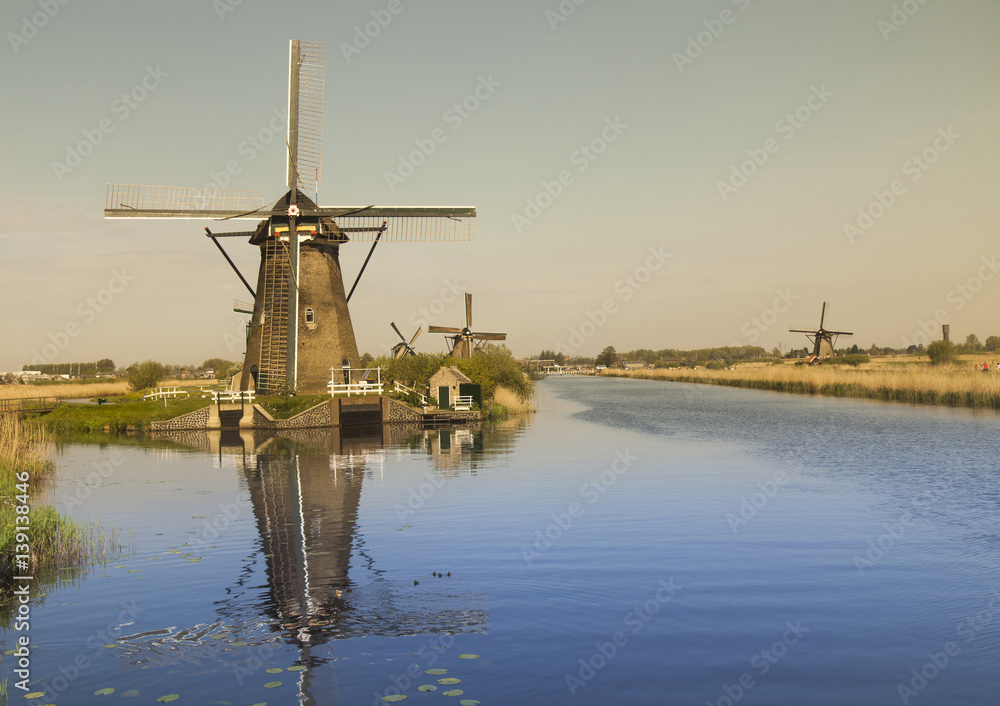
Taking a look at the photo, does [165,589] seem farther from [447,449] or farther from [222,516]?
[447,449]

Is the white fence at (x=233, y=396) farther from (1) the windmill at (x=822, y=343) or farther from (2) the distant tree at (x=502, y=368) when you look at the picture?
(1) the windmill at (x=822, y=343)

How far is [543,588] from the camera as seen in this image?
9.27m

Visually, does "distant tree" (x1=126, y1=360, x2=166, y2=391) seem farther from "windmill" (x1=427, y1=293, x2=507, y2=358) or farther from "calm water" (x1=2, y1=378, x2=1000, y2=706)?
"calm water" (x1=2, y1=378, x2=1000, y2=706)

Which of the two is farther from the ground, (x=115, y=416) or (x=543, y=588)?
(x=115, y=416)

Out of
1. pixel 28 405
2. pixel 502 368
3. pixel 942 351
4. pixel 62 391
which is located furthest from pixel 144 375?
pixel 942 351

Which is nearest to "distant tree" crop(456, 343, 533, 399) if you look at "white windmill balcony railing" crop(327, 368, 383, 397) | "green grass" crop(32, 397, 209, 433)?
"white windmill balcony railing" crop(327, 368, 383, 397)

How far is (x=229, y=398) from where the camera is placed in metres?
36.3

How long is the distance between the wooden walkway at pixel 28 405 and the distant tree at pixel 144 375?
54.7 ft

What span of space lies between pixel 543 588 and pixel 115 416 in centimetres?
3405

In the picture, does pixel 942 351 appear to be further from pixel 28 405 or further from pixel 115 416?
pixel 28 405

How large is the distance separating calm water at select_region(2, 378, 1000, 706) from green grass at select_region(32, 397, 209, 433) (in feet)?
53.5

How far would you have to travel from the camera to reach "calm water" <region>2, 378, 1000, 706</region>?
658cm

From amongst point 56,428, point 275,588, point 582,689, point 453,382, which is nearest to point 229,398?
point 56,428

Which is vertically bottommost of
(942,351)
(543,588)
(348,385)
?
(543,588)
